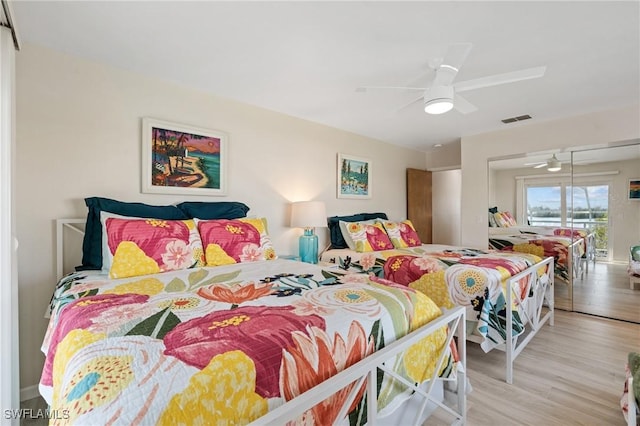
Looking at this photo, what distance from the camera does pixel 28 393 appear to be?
1980 millimetres

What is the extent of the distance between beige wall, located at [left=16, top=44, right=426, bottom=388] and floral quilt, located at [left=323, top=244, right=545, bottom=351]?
1.50 metres

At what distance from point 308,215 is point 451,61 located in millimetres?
1957

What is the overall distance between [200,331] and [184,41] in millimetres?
1936

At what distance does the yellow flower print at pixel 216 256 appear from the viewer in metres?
2.14

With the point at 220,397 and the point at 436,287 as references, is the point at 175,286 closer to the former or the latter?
the point at 220,397

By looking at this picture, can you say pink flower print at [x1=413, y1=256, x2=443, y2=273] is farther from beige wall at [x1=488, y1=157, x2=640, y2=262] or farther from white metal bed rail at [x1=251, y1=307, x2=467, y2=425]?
beige wall at [x1=488, y1=157, x2=640, y2=262]

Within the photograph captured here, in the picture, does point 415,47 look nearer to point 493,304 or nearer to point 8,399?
A: point 493,304

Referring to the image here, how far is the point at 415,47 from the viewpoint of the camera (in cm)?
205

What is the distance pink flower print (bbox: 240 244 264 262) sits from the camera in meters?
2.28

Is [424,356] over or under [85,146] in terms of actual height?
under

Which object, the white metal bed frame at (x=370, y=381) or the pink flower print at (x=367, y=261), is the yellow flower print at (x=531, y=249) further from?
the white metal bed frame at (x=370, y=381)

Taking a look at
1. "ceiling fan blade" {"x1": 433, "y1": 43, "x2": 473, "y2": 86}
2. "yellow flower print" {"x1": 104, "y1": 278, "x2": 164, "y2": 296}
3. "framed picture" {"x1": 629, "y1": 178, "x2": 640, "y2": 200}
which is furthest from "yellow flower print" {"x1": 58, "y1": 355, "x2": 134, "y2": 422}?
"framed picture" {"x1": 629, "y1": 178, "x2": 640, "y2": 200}

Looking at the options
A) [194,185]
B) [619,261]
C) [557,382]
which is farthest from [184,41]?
[619,261]

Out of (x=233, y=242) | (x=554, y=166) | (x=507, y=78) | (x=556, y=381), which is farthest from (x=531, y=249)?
(x=233, y=242)
